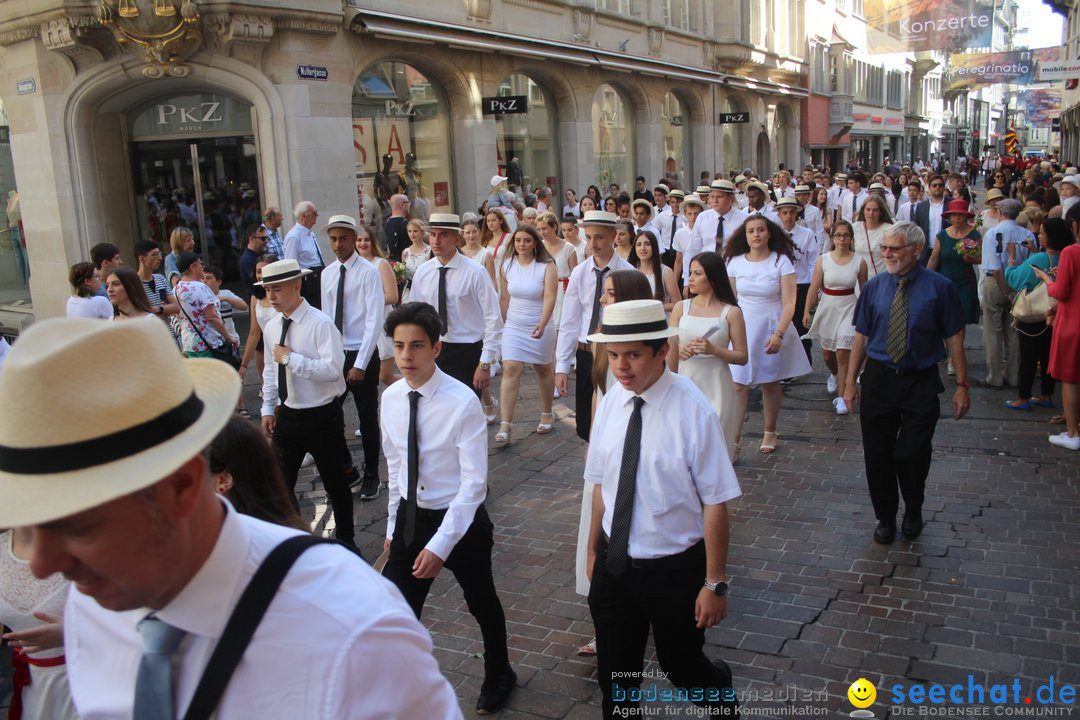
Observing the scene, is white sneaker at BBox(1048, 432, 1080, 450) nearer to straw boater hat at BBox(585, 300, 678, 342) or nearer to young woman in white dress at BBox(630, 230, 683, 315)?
young woman in white dress at BBox(630, 230, 683, 315)

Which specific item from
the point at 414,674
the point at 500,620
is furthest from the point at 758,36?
the point at 414,674

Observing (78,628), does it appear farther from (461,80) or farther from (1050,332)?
(461,80)

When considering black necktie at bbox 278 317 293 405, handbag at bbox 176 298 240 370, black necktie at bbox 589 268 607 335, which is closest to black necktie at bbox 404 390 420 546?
black necktie at bbox 278 317 293 405

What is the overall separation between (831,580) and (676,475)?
2334 mm

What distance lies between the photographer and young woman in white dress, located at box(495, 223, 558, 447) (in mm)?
8266

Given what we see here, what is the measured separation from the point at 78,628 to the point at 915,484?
5.08m

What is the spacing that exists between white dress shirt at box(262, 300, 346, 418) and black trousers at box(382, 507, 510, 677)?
1850 millimetres

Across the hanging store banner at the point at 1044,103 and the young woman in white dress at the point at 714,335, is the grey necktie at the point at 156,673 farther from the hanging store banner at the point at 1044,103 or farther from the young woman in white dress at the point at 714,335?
the hanging store banner at the point at 1044,103

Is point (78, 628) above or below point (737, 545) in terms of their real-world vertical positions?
above

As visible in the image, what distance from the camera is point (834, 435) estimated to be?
8070 mm

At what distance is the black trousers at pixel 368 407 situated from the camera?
23.0ft

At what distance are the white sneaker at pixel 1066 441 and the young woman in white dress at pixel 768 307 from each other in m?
2.07

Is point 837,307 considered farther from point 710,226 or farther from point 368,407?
point 368,407

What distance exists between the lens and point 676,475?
3.36m
